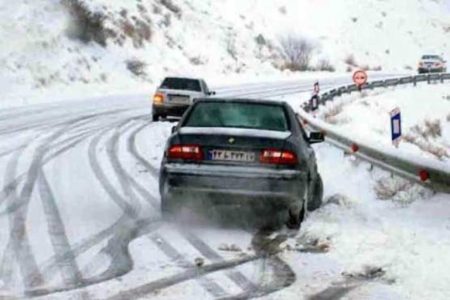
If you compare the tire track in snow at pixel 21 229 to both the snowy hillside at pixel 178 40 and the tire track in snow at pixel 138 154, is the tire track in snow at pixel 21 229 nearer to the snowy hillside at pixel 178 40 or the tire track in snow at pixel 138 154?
the tire track in snow at pixel 138 154

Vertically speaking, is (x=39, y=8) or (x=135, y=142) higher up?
(x=39, y=8)

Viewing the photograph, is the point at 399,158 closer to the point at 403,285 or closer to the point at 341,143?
the point at 341,143

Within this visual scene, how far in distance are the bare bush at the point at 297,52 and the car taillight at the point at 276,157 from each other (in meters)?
48.8

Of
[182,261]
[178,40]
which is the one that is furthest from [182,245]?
[178,40]

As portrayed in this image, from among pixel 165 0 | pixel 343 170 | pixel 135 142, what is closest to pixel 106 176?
pixel 343 170

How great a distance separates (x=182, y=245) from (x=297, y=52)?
2097 inches

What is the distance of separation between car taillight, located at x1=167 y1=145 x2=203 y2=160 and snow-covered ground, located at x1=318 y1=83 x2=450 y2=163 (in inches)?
492

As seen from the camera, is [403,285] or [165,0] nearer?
[403,285]

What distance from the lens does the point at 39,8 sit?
39.7 meters

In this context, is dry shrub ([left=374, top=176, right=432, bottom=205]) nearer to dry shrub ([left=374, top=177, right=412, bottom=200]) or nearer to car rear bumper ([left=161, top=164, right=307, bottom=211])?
dry shrub ([left=374, top=177, right=412, bottom=200])

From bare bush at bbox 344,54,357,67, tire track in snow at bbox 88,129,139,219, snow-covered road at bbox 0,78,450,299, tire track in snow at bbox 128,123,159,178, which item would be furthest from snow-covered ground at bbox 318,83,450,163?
bare bush at bbox 344,54,357,67

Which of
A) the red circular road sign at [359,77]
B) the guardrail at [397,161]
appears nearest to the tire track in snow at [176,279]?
the guardrail at [397,161]

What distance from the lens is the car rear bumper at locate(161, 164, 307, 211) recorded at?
8523 millimetres

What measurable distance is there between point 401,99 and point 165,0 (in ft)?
63.3
